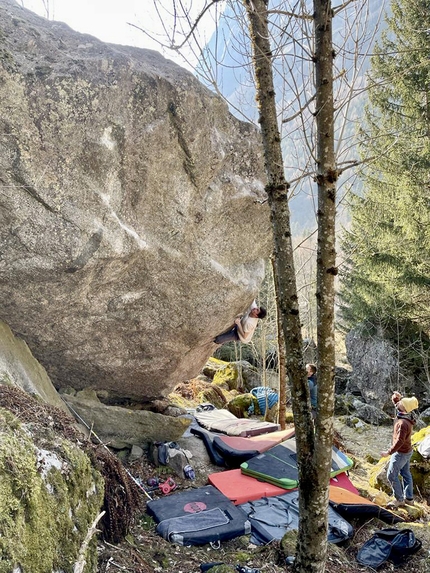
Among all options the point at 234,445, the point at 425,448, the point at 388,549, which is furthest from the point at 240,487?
the point at 425,448

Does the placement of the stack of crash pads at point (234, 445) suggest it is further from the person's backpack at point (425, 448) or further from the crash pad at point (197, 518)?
the person's backpack at point (425, 448)

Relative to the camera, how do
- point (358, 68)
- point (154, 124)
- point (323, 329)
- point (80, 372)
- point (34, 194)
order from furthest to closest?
point (80, 372), point (154, 124), point (34, 194), point (358, 68), point (323, 329)

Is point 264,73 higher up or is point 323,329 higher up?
point 264,73

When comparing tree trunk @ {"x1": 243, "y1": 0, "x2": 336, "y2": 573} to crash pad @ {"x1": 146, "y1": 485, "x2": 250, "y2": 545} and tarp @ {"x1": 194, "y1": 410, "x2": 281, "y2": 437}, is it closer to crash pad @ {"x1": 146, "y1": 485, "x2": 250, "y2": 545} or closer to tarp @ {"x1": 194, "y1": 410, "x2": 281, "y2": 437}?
crash pad @ {"x1": 146, "y1": 485, "x2": 250, "y2": 545}

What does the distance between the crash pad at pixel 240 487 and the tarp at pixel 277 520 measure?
71 mm

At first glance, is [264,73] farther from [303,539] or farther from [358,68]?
[303,539]

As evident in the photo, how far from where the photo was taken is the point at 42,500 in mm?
2602

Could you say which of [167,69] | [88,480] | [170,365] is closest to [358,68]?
[167,69]

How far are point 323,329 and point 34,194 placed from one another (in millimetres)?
3464

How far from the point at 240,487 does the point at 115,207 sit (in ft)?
13.1

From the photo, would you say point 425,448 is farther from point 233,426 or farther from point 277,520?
point 277,520

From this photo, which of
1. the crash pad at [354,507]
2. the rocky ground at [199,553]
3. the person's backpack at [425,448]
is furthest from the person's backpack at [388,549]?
the person's backpack at [425,448]

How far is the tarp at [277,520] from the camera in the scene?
4.88 meters

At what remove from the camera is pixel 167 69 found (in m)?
5.62
